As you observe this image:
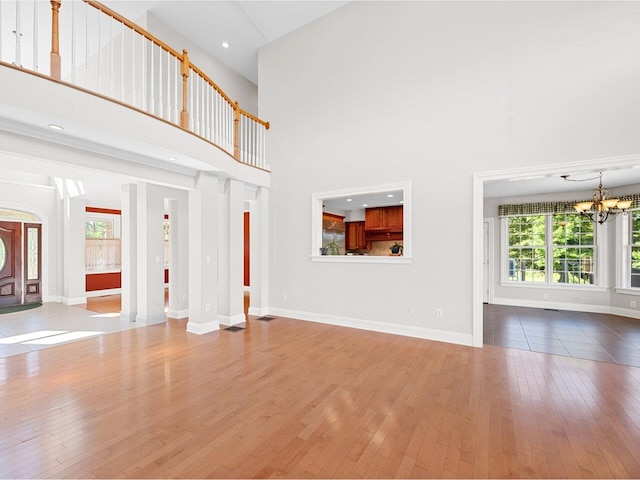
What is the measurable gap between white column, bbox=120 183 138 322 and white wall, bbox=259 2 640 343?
8.17 feet

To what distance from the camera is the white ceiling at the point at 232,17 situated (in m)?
5.41

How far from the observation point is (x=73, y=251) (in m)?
7.31

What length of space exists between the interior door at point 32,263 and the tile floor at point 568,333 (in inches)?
386

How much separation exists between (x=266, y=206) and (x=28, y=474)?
4745 mm

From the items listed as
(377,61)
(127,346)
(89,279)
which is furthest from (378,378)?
(89,279)

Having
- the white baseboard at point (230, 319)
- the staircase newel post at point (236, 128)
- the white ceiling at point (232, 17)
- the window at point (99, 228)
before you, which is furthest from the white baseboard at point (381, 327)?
the window at point (99, 228)

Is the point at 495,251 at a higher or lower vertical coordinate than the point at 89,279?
higher

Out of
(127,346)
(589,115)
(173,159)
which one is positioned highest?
(589,115)

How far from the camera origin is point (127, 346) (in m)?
4.16

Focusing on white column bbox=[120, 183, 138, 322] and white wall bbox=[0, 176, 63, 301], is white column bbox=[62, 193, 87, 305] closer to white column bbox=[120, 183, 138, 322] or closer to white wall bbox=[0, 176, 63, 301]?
white wall bbox=[0, 176, 63, 301]

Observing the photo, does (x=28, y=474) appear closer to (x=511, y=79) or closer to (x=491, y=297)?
(x=511, y=79)

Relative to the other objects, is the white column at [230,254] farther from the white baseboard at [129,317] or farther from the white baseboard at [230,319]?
the white baseboard at [129,317]

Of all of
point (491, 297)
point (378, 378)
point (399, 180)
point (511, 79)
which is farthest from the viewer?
point (491, 297)

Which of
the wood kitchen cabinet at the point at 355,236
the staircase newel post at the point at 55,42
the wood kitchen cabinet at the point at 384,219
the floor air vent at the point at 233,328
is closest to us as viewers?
the staircase newel post at the point at 55,42
